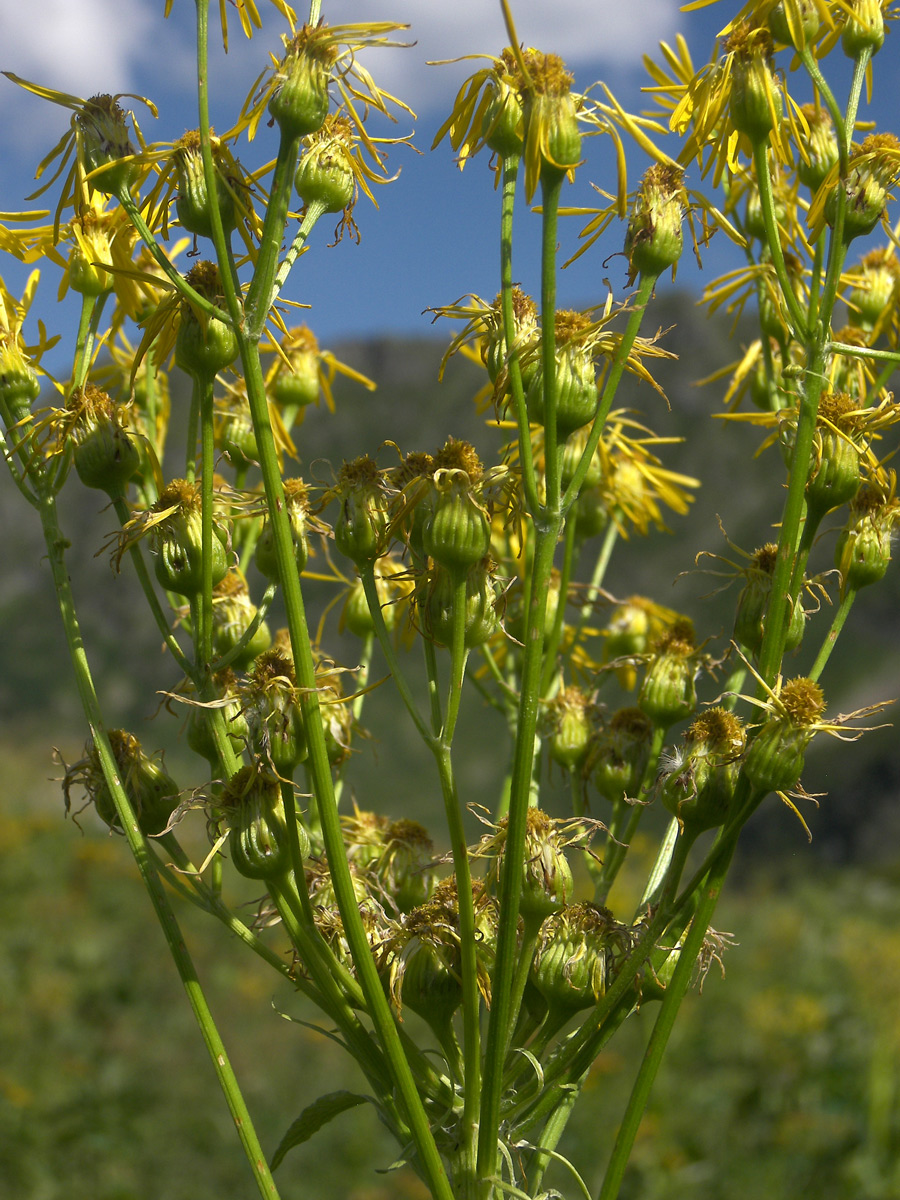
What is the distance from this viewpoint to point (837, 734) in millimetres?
1390

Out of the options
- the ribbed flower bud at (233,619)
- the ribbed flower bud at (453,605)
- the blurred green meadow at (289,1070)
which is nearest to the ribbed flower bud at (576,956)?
the ribbed flower bud at (453,605)

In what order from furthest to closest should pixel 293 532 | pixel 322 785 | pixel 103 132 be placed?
1. pixel 293 532
2. pixel 103 132
3. pixel 322 785

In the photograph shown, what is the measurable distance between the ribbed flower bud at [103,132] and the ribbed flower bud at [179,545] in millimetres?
488

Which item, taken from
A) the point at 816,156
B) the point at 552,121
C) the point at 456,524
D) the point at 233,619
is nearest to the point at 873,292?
the point at 816,156

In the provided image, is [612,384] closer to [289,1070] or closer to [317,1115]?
[317,1115]

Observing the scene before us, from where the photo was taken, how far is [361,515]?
146cm

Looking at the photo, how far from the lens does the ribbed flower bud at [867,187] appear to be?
1.49 metres

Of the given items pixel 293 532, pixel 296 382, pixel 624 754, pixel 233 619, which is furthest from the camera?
pixel 296 382

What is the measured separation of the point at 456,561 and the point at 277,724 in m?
0.34

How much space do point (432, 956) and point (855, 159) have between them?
1.35 m

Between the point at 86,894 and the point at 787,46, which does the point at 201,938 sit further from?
the point at 787,46

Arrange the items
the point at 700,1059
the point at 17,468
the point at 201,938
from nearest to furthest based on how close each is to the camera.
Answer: the point at 17,468, the point at 700,1059, the point at 201,938

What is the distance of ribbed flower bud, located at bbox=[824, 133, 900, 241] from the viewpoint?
1491mm

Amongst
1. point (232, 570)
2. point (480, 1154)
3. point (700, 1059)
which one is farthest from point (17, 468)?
point (700, 1059)
